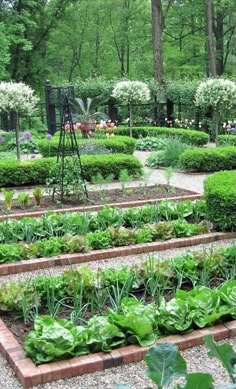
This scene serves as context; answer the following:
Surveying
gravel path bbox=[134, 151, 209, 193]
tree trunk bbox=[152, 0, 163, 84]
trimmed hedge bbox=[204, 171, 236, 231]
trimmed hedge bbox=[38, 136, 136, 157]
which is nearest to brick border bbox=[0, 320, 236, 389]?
trimmed hedge bbox=[204, 171, 236, 231]

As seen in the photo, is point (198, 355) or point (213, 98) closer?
point (198, 355)

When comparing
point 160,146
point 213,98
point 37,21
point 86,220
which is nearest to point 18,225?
point 86,220

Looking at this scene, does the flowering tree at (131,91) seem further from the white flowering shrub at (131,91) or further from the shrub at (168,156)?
the shrub at (168,156)

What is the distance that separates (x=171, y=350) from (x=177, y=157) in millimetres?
9975

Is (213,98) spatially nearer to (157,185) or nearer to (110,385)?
(157,185)

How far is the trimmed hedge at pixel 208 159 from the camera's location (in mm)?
10445

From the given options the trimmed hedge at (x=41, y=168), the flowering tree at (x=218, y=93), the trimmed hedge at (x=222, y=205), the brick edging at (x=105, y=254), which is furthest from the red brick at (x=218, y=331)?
the flowering tree at (x=218, y=93)

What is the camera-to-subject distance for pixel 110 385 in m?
2.85

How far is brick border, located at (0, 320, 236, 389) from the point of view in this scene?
289 centimetres

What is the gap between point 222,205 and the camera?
5.88m

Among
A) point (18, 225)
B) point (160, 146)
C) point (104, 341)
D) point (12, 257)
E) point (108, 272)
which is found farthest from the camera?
point (160, 146)

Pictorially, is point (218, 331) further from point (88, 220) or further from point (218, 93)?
point (218, 93)

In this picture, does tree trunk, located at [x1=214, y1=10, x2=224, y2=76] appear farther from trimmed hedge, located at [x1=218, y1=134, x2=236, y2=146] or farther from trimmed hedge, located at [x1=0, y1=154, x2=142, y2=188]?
trimmed hedge, located at [x1=0, y1=154, x2=142, y2=188]

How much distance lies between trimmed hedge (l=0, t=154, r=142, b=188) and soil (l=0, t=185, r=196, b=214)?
1.12 m
